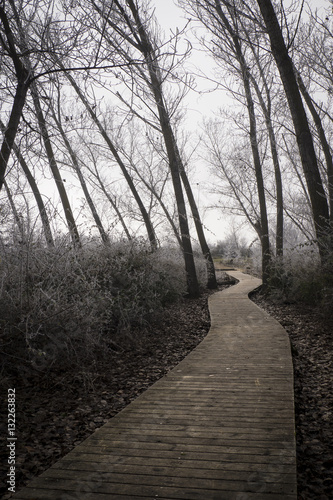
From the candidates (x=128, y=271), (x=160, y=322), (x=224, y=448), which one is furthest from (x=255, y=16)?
(x=224, y=448)

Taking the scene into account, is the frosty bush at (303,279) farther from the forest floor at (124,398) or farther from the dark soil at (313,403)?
the forest floor at (124,398)

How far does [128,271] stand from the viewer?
7.88 metres

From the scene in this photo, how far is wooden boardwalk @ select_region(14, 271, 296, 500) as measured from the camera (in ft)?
7.44

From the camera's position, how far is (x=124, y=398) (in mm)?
4227

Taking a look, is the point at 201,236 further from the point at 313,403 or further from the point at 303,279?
the point at 313,403

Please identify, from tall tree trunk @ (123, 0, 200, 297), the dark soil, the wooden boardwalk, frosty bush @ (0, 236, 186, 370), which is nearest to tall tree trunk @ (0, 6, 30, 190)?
frosty bush @ (0, 236, 186, 370)

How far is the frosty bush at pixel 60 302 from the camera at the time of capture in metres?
4.59

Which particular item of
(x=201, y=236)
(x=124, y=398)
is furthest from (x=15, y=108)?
(x=201, y=236)

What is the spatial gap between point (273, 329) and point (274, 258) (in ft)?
16.7

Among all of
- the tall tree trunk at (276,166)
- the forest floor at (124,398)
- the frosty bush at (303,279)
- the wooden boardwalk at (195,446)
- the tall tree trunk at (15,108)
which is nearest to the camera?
the wooden boardwalk at (195,446)

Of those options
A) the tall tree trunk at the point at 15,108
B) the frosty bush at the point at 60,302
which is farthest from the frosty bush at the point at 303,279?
the tall tree trunk at the point at 15,108

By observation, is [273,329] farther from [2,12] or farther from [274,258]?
[2,12]

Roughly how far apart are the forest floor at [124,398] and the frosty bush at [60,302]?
29 cm

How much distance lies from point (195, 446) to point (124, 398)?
1628 millimetres
